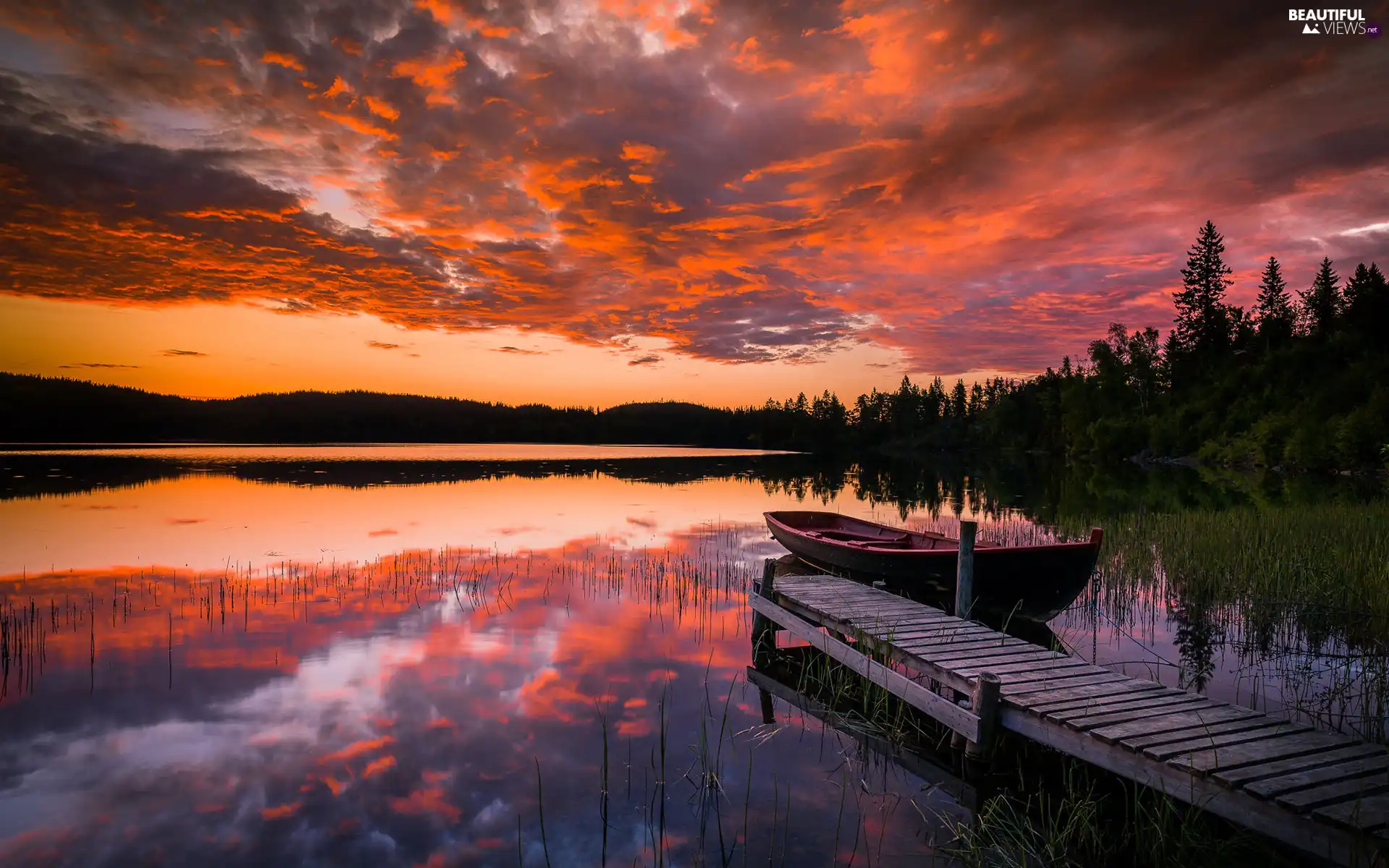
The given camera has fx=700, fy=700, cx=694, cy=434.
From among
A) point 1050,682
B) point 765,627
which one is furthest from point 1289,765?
A: point 765,627

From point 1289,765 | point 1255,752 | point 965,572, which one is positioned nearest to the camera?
point 1289,765

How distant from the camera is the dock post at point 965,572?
33.0 feet

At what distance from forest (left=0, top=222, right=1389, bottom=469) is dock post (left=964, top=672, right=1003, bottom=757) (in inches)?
1940

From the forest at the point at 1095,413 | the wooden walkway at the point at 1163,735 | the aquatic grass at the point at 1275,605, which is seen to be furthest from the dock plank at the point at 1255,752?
the forest at the point at 1095,413

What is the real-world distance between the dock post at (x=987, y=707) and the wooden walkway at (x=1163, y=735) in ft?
0.08

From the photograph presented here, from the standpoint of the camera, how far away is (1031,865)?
5.29 meters

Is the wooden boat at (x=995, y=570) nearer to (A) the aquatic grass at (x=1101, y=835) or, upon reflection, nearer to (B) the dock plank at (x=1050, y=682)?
(B) the dock plank at (x=1050, y=682)

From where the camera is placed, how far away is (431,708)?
8.81 meters

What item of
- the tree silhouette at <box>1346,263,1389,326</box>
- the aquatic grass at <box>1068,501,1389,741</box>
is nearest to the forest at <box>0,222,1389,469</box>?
the tree silhouette at <box>1346,263,1389,326</box>

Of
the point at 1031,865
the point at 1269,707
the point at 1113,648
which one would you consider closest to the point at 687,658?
the point at 1031,865

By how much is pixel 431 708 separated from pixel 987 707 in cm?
652

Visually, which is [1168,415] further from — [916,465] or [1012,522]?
[1012,522]

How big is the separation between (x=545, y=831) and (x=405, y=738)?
8.65ft

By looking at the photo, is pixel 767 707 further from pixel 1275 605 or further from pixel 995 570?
pixel 1275 605
